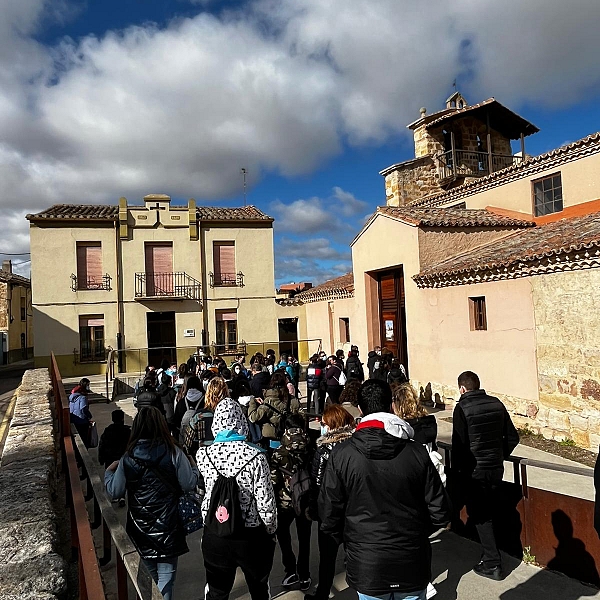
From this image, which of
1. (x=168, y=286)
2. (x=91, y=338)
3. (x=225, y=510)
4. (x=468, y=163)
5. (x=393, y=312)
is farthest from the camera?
(x=168, y=286)

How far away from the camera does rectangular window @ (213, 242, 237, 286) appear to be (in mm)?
21812

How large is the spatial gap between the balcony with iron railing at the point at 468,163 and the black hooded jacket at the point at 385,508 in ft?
63.8

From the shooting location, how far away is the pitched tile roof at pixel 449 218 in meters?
11.9

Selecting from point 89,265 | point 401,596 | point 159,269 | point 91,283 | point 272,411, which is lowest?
point 401,596

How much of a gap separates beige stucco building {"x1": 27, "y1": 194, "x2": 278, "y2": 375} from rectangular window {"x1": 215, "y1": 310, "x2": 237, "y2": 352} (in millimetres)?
44

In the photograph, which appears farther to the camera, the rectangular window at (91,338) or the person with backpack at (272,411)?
the rectangular window at (91,338)

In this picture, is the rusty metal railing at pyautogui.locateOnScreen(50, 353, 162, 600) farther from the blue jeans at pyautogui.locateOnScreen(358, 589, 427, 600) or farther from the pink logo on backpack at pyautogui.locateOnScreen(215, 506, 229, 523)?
→ the blue jeans at pyautogui.locateOnScreen(358, 589, 427, 600)

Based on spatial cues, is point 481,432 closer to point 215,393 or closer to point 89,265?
point 215,393

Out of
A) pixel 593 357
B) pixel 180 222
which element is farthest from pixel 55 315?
pixel 593 357

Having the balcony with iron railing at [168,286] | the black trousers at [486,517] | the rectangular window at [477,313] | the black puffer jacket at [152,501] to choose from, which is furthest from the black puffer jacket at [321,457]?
the balcony with iron railing at [168,286]

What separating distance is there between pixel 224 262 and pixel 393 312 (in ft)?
33.8

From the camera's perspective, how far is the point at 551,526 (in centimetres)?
418

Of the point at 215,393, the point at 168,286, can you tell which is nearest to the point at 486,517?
the point at 215,393

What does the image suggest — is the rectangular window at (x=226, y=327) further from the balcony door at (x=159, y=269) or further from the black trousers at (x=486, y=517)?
the black trousers at (x=486, y=517)
